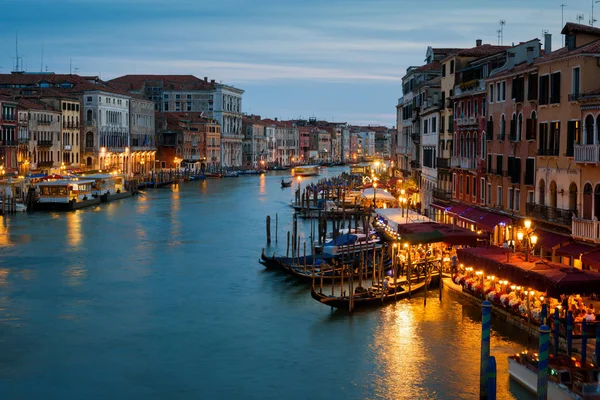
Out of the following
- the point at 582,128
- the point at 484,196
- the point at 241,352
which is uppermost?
the point at 582,128

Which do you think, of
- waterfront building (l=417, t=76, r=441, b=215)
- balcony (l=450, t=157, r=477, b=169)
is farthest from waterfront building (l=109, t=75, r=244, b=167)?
balcony (l=450, t=157, r=477, b=169)

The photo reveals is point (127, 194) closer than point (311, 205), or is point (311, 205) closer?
point (311, 205)

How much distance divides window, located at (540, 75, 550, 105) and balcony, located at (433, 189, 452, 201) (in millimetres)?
7619

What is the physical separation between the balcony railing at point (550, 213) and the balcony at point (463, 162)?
4718 mm

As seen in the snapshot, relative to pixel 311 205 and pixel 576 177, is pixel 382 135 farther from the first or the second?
pixel 576 177

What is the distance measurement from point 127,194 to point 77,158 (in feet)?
26.6

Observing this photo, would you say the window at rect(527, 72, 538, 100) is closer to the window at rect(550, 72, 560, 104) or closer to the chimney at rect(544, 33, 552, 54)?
the window at rect(550, 72, 560, 104)

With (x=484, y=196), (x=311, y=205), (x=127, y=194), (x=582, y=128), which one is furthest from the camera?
(x=127, y=194)

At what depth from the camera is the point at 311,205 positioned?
129ft

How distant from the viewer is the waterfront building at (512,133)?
1772cm

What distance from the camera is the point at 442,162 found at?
83.6 ft

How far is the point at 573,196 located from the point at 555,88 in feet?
6.61

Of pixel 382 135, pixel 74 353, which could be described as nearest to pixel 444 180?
pixel 74 353

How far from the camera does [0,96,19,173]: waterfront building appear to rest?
39656 mm
